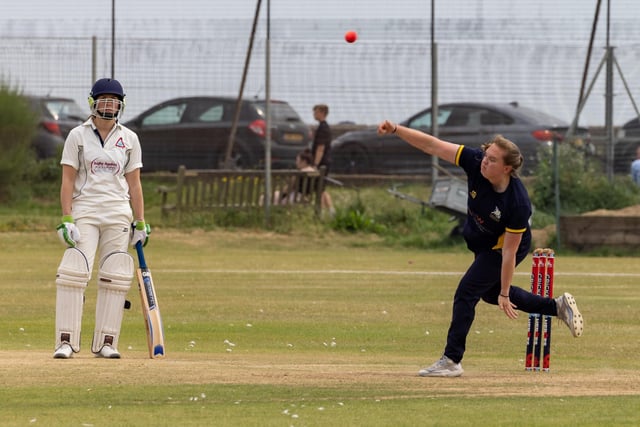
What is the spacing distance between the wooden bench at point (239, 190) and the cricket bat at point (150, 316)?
1278cm

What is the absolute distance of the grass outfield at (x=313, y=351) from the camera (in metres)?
7.62

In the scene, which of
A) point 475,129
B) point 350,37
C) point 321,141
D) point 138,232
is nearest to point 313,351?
point 138,232

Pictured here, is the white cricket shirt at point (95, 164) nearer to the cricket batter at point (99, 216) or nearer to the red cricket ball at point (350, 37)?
the cricket batter at point (99, 216)

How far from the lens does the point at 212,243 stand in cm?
2255

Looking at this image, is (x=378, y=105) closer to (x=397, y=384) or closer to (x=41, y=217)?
(x=41, y=217)

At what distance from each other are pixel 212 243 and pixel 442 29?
6.24 metres

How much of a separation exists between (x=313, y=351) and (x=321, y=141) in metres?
13.0

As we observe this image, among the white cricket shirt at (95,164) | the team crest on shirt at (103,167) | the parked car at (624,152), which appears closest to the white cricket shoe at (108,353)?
the white cricket shirt at (95,164)

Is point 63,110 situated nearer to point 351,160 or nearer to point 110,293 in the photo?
point 351,160

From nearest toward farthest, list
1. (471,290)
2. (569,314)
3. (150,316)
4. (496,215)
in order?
(496,215)
(471,290)
(569,314)
(150,316)

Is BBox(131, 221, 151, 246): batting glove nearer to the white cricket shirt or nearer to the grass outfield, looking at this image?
the white cricket shirt

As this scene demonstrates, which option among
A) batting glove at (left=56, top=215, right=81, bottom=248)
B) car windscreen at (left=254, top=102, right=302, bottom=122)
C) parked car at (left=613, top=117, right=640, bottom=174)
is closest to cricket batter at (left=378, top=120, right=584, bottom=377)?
batting glove at (left=56, top=215, right=81, bottom=248)

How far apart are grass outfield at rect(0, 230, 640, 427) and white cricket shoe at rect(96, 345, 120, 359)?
0.35 ft

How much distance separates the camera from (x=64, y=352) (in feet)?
32.2
